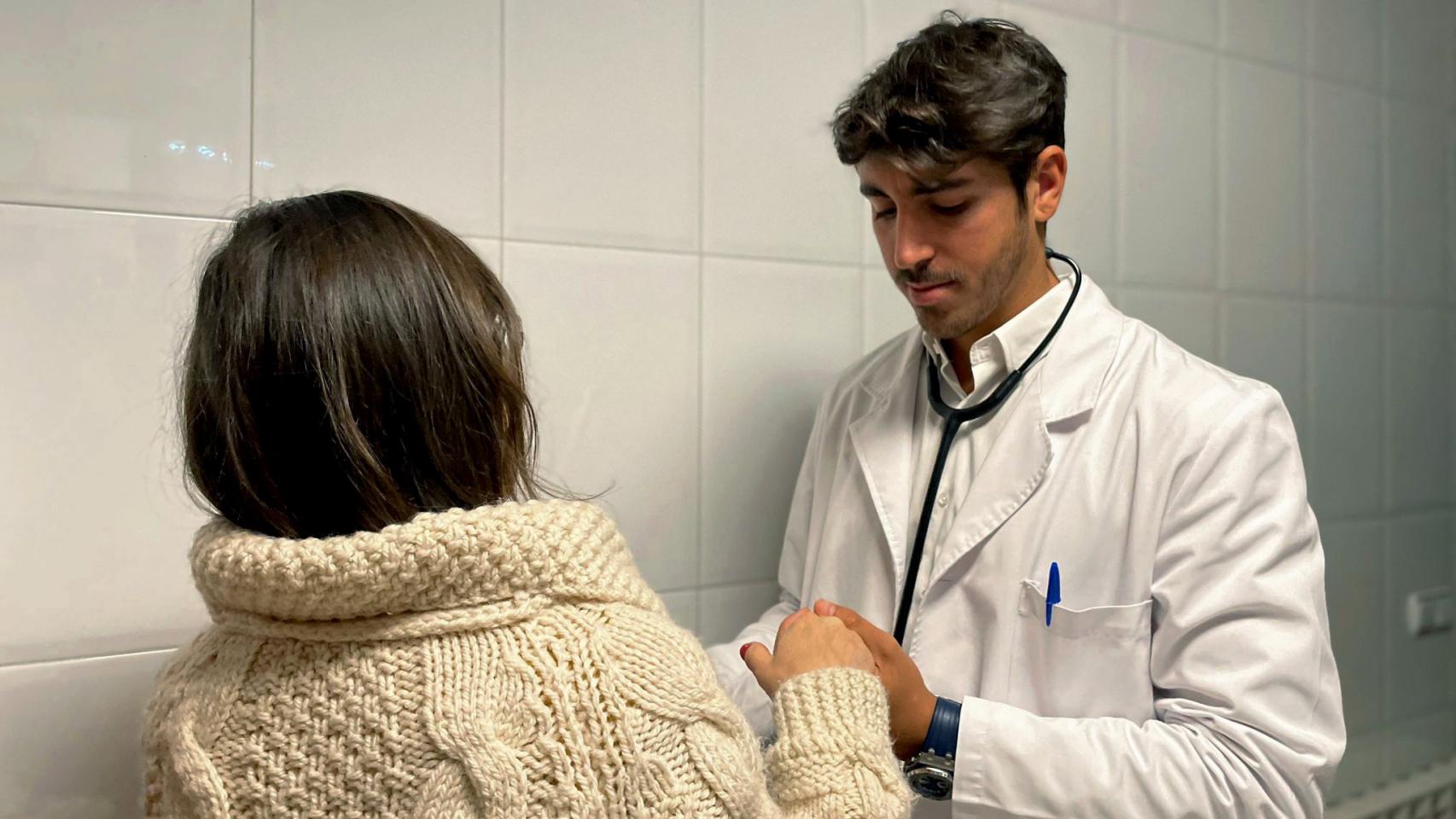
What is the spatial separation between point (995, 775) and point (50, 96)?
1160mm

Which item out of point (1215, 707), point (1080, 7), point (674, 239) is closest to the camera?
point (1215, 707)

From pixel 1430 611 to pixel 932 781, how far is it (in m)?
1.75

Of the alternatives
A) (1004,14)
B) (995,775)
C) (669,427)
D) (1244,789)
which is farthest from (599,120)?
(1244,789)

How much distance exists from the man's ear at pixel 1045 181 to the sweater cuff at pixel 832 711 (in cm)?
64

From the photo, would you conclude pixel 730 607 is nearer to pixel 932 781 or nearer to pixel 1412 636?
pixel 932 781

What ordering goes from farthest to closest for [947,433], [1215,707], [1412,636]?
[1412,636] → [947,433] → [1215,707]

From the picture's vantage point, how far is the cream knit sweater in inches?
27.1

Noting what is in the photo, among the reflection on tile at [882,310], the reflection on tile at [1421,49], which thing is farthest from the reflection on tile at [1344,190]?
the reflection on tile at [882,310]

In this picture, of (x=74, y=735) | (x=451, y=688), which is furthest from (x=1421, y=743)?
(x=74, y=735)

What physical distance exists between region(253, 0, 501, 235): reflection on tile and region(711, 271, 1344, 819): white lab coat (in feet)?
2.03

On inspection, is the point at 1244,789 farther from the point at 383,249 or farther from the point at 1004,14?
the point at 1004,14

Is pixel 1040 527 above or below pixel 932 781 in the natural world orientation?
Answer: above

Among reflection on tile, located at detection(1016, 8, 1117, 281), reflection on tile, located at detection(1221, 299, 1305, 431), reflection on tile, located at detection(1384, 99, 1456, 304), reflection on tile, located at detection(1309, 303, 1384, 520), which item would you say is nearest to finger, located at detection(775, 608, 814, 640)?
reflection on tile, located at detection(1016, 8, 1117, 281)

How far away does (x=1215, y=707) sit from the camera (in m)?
1.10
